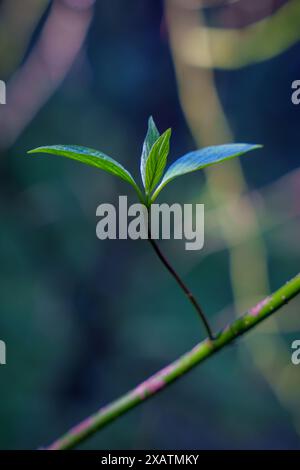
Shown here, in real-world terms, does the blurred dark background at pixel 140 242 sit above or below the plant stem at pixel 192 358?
above

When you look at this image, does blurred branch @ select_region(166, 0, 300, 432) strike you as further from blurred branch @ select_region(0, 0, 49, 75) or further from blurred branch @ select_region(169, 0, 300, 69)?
blurred branch @ select_region(0, 0, 49, 75)

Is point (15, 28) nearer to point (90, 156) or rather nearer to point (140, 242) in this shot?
point (140, 242)

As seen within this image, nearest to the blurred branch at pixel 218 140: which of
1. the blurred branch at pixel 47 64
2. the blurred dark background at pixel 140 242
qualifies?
the blurred dark background at pixel 140 242

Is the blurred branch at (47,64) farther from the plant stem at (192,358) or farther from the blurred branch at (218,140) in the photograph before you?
the plant stem at (192,358)

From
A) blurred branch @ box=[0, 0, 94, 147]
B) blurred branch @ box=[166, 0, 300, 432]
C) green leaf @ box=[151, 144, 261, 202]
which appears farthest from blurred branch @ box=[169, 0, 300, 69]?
green leaf @ box=[151, 144, 261, 202]

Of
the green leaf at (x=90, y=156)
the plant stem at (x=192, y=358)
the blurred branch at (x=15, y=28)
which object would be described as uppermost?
the blurred branch at (x=15, y=28)

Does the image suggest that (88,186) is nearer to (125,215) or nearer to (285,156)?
(125,215)


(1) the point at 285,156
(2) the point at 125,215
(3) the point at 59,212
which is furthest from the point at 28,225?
(1) the point at 285,156
